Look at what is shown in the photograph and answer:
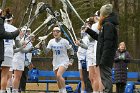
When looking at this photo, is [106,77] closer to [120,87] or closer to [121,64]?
[121,64]

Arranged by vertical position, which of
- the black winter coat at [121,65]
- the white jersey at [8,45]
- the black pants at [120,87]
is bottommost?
the black pants at [120,87]

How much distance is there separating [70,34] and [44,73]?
6.31m

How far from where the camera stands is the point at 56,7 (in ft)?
116

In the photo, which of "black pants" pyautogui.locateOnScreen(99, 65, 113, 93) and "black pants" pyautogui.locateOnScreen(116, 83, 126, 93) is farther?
"black pants" pyautogui.locateOnScreen(116, 83, 126, 93)

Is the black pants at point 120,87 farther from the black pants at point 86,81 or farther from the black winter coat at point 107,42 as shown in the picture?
the black winter coat at point 107,42

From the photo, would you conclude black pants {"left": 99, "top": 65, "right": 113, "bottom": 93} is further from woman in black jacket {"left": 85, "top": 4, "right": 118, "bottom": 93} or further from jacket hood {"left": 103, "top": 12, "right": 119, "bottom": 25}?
jacket hood {"left": 103, "top": 12, "right": 119, "bottom": 25}

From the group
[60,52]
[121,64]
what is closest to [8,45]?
[60,52]

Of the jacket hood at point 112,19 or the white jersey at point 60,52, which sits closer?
the jacket hood at point 112,19

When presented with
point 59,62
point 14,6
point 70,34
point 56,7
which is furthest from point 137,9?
point 59,62

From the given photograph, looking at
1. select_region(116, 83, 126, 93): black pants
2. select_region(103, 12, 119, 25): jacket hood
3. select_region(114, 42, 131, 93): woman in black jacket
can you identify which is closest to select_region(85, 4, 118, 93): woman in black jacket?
select_region(103, 12, 119, 25): jacket hood

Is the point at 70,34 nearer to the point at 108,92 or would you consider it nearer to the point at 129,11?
the point at 108,92

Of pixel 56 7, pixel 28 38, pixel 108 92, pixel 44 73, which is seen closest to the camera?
pixel 108 92

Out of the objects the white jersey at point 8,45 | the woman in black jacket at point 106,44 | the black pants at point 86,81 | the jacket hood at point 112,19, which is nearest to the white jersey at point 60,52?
the black pants at point 86,81

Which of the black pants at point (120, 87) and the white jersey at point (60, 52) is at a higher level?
the white jersey at point (60, 52)
